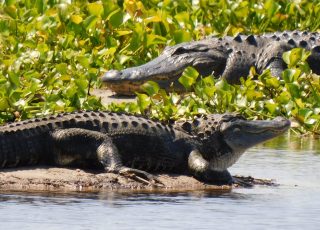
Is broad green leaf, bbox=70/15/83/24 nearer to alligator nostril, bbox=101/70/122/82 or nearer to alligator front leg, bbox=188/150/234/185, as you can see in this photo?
alligator nostril, bbox=101/70/122/82

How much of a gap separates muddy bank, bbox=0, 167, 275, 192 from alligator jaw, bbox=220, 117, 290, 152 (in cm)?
64

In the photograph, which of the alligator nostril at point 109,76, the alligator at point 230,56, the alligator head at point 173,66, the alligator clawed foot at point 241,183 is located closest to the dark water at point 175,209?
the alligator clawed foot at point 241,183

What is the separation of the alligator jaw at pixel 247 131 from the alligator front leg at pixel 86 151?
0.89 meters

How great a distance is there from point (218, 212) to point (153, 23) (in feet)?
22.7

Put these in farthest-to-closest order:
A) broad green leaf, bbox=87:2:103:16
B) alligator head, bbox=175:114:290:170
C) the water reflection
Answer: broad green leaf, bbox=87:2:103:16 → the water reflection → alligator head, bbox=175:114:290:170

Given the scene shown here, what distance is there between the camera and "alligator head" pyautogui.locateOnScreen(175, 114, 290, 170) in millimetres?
10289

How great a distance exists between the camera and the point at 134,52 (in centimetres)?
1502

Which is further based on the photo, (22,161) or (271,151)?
(271,151)

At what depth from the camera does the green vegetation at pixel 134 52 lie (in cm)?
1217

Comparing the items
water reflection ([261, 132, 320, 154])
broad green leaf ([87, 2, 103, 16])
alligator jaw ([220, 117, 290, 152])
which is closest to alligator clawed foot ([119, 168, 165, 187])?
alligator jaw ([220, 117, 290, 152])

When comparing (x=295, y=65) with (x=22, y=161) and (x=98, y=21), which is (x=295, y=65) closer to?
(x=98, y=21)

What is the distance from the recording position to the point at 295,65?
43.1 feet

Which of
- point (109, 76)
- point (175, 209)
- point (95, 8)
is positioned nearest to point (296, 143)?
point (109, 76)

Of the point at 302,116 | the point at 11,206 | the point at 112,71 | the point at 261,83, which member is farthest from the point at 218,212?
the point at 112,71
